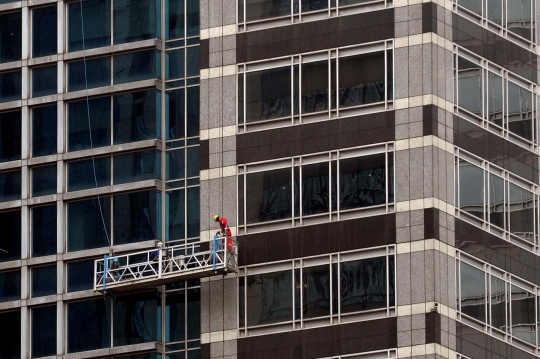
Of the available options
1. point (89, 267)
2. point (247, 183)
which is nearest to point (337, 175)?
point (247, 183)

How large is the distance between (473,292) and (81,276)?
1714 cm

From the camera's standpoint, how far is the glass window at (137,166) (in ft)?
327

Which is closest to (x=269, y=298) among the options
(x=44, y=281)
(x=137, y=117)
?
(x=137, y=117)

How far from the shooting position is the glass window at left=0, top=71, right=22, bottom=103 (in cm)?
10406

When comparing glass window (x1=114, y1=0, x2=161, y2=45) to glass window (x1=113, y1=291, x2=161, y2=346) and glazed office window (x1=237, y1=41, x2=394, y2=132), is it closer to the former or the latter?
glazed office window (x1=237, y1=41, x2=394, y2=132)

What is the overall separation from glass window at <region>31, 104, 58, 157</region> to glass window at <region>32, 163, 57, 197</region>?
725 millimetres

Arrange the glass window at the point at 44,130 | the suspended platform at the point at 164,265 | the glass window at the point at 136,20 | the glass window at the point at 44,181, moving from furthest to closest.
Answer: the glass window at the point at 44,130
the glass window at the point at 44,181
the glass window at the point at 136,20
the suspended platform at the point at 164,265

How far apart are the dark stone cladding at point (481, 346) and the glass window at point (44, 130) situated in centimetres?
2067

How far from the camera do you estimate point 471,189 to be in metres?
95.8

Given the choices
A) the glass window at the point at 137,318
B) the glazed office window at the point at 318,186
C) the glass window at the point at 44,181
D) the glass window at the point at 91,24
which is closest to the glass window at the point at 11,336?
the glass window at the point at 137,318

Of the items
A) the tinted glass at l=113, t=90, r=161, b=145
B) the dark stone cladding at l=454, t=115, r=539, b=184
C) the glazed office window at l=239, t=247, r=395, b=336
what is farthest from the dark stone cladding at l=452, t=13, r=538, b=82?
the tinted glass at l=113, t=90, r=161, b=145

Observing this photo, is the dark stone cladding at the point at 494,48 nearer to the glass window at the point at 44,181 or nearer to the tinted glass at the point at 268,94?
the tinted glass at the point at 268,94

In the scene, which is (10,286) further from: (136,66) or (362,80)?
(362,80)

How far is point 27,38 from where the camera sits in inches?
4112
